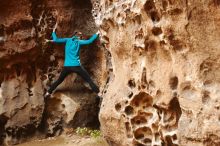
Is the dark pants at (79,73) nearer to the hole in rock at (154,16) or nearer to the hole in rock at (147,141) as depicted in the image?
the hole in rock at (147,141)

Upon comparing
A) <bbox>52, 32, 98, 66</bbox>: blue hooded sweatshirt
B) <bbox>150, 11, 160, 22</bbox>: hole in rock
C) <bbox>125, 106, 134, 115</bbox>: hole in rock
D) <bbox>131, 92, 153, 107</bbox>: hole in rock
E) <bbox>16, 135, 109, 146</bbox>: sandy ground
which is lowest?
<bbox>16, 135, 109, 146</bbox>: sandy ground

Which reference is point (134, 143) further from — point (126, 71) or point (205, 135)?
point (205, 135)

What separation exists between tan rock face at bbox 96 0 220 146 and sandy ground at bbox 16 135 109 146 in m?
1.38

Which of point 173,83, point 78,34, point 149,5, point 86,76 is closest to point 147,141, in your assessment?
point 173,83

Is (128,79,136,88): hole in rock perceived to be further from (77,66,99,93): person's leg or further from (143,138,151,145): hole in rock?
(77,66,99,93): person's leg

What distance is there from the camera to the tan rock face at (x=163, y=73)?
378 cm

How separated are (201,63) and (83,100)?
4045 millimetres

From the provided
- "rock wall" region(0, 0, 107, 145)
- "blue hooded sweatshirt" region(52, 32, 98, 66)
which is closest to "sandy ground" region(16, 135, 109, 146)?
"rock wall" region(0, 0, 107, 145)

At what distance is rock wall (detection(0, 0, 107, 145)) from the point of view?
24.5ft

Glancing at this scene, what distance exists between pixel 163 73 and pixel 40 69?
13.0 feet

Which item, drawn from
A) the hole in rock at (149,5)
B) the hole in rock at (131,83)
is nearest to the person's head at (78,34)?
the hole in rock at (131,83)

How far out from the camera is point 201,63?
12.5 ft

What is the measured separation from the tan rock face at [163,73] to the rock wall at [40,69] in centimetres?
220

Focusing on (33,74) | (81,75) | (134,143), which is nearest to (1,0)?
(33,74)
